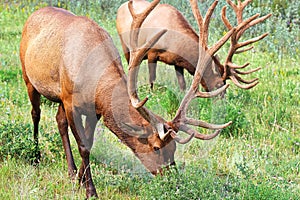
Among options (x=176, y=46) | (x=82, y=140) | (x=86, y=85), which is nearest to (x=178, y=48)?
(x=176, y=46)

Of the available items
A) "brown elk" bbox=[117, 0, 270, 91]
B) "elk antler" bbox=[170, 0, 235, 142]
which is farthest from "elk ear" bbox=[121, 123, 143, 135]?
"brown elk" bbox=[117, 0, 270, 91]

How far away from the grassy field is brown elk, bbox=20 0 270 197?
280 millimetres

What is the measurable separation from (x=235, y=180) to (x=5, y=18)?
953 cm

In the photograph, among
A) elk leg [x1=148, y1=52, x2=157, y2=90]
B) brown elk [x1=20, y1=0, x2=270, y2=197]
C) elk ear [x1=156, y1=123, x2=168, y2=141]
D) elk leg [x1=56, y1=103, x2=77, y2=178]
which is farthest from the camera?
elk leg [x1=148, y1=52, x2=157, y2=90]

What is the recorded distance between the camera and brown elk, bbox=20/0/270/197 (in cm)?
477

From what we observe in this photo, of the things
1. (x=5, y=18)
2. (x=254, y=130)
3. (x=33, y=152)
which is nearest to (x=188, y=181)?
(x=33, y=152)

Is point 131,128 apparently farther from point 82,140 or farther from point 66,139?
point 66,139

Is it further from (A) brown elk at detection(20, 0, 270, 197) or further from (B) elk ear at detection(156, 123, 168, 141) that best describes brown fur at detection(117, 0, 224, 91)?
(B) elk ear at detection(156, 123, 168, 141)

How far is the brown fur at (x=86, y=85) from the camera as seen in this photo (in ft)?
15.9

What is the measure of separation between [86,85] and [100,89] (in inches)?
5.7

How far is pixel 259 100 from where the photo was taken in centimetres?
838

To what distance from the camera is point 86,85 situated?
5.03 meters

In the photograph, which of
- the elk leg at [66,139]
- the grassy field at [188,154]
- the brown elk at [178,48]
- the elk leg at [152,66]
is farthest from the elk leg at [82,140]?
the elk leg at [152,66]

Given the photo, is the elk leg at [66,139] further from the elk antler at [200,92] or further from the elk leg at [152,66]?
the elk leg at [152,66]
